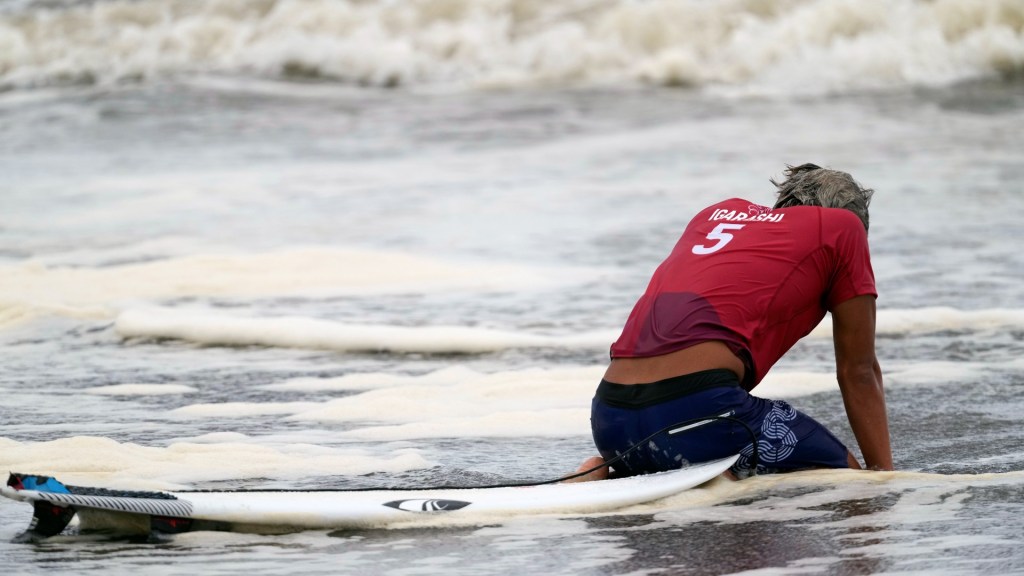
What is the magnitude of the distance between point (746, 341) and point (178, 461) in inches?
78.2

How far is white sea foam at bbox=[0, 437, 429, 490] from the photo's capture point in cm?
449

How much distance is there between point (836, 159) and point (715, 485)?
8.54 meters

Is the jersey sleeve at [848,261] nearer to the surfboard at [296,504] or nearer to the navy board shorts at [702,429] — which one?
the navy board shorts at [702,429]

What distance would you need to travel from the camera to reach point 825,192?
14.0ft

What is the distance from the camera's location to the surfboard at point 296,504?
3.78 metres

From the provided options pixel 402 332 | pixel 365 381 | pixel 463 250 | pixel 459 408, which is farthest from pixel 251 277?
pixel 459 408

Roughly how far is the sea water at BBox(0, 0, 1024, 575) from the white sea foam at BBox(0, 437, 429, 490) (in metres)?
0.02

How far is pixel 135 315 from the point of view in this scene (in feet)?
23.8

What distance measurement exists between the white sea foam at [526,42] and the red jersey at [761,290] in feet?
39.7

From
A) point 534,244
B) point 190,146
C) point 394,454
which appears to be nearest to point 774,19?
point 190,146

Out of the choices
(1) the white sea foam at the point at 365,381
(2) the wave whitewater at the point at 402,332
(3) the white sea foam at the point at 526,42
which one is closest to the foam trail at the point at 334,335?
(2) the wave whitewater at the point at 402,332

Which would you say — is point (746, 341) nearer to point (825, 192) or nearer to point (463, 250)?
point (825, 192)

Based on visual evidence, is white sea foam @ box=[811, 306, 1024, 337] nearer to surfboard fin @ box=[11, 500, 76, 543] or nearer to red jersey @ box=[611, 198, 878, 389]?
red jersey @ box=[611, 198, 878, 389]

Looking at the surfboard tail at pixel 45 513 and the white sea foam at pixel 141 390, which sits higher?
the white sea foam at pixel 141 390
